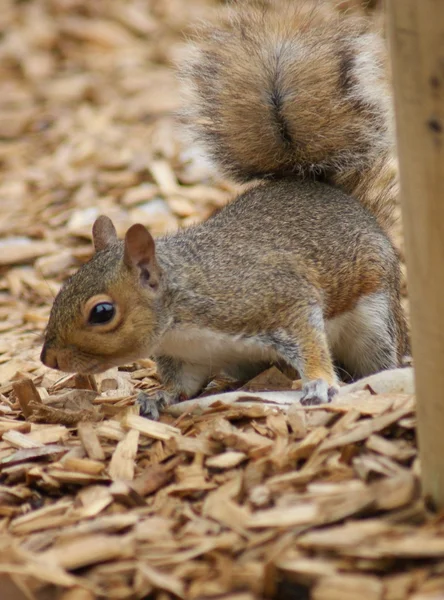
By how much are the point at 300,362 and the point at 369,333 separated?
0.42m

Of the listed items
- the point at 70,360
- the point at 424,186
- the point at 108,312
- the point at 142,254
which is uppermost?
the point at 424,186

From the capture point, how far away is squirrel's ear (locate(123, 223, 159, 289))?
9.99 ft

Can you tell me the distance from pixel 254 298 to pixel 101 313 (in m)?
0.51

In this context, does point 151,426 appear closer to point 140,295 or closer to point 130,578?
point 140,295

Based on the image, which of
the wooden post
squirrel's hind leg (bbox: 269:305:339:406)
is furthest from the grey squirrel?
the wooden post

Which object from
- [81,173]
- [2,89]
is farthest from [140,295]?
[2,89]

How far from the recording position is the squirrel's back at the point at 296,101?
365 cm

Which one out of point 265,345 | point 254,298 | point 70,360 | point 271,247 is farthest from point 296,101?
point 70,360

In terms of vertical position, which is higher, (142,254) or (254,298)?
(142,254)

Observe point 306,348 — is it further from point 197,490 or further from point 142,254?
point 197,490

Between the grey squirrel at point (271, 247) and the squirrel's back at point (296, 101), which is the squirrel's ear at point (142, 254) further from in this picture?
the squirrel's back at point (296, 101)

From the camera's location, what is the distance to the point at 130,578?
2135 millimetres

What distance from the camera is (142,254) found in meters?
3.10

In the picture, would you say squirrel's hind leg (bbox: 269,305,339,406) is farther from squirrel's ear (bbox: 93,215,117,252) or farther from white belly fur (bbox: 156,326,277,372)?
squirrel's ear (bbox: 93,215,117,252)
